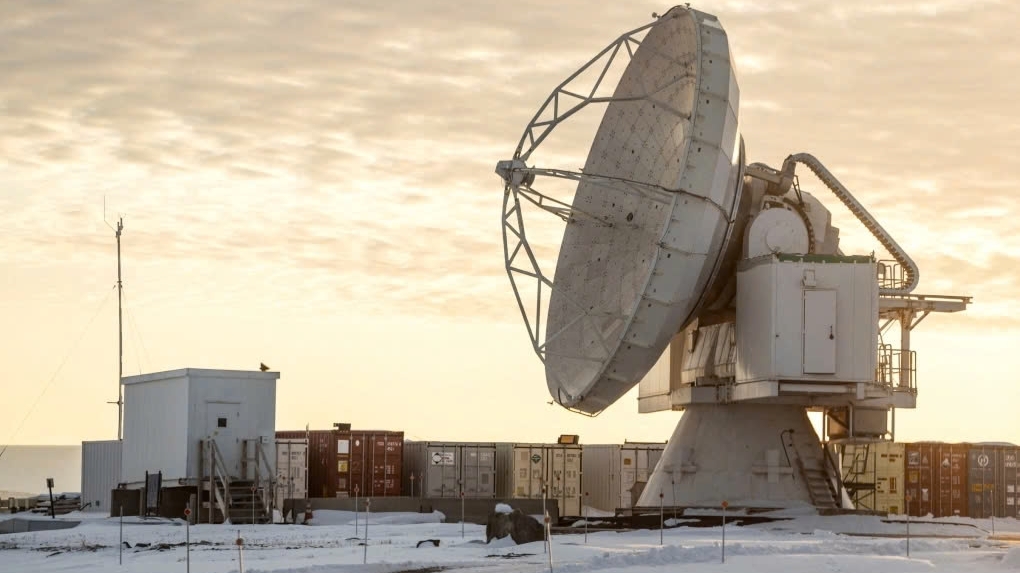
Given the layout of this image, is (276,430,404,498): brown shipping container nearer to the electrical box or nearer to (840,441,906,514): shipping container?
(840,441,906,514): shipping container

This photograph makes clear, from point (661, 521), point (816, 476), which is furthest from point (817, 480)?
point (661, 521)

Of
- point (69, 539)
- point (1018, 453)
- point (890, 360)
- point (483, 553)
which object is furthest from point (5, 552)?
point (1018, 453)

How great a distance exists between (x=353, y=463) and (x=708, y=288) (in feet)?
65.9

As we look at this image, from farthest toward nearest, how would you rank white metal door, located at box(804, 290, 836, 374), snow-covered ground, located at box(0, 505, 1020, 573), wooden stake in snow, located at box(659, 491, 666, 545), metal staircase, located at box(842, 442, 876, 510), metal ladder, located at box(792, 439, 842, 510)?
metal staircase, located at box(842, 442, 876, 510), metal ladder, located at box(792, 439, 842, 510), white metal door, located at box(804, 290, 836, 374), wooden stake in snow, located at box(659, 491, 666, 545), snow-covered ground, located at box(0, 505, 1020, 573)

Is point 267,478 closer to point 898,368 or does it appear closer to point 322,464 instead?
point 322,464

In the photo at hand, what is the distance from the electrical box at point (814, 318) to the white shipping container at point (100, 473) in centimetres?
2892

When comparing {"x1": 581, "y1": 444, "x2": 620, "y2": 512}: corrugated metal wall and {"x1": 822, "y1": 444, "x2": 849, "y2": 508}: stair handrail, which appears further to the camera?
{"x1": 581, "y1": 444, "x2": 620, "y2": 512}: corrugated metal wall

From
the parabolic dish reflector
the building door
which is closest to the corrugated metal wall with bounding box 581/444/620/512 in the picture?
the building door

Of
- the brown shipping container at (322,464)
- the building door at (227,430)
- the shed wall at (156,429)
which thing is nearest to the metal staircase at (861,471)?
the brown shipping container at (322,464)

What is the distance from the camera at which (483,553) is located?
32.8 meters

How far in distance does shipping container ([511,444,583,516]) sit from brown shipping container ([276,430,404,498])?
4.13 m

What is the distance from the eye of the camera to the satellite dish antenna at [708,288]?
118 feet

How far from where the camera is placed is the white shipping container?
195 feet

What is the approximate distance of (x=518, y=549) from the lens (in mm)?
33062
